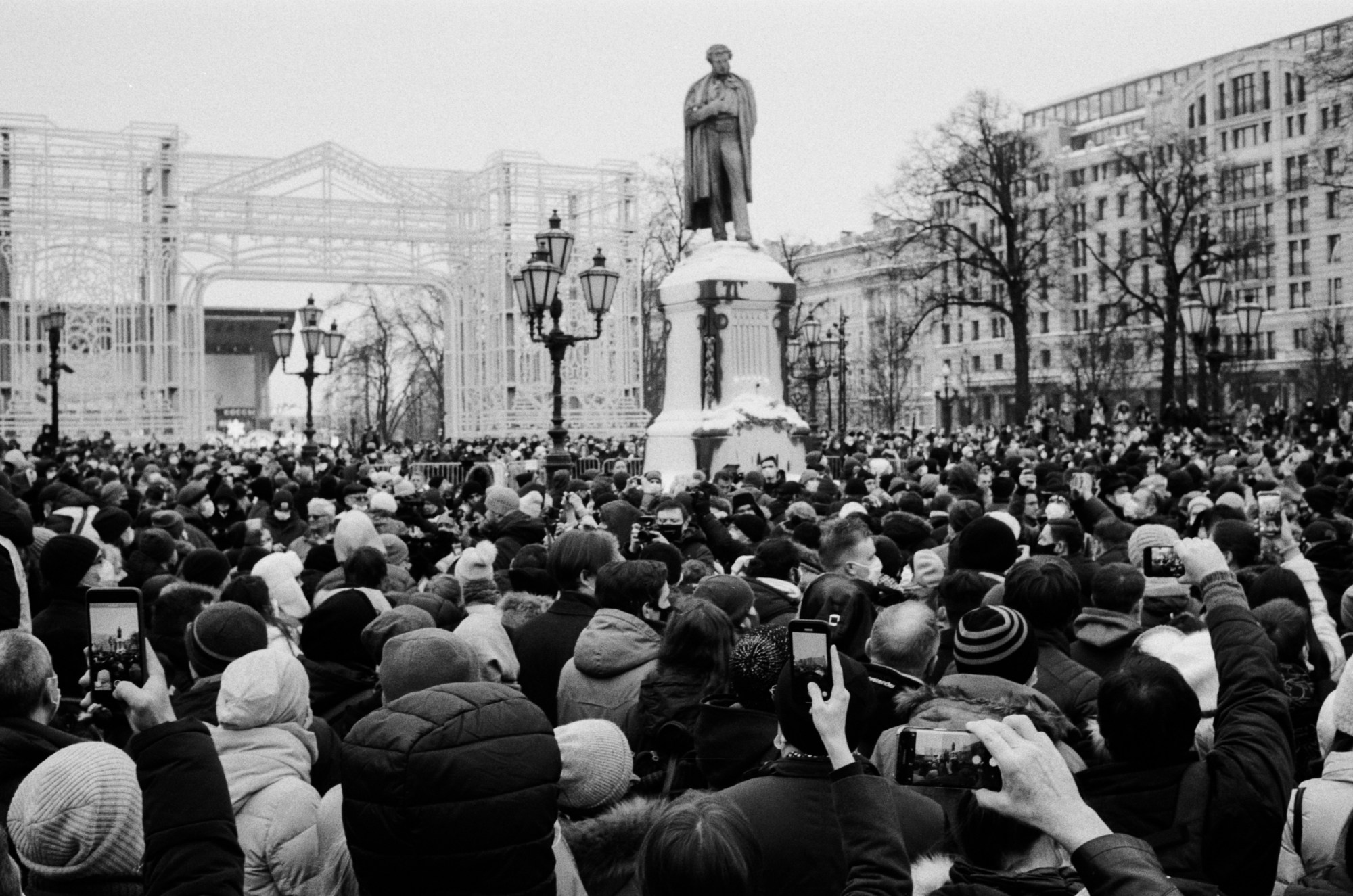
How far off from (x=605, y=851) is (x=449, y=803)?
563 millimetres

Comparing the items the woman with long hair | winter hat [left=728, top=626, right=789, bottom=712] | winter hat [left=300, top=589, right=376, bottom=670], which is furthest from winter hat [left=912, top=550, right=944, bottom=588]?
winter hat [left=728, top=626, right=789, bottom=712]

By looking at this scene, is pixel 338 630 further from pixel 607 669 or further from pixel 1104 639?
pixel 1104 639

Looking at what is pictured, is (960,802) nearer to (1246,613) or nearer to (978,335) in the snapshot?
(1246,613)

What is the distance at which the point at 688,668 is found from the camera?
4.72m

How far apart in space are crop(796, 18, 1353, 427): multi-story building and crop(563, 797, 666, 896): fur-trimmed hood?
6228 centimetres

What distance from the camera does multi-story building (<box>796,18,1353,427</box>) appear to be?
72.2m

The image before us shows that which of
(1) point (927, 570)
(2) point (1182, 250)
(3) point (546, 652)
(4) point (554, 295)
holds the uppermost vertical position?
(2) point (1182, 250)

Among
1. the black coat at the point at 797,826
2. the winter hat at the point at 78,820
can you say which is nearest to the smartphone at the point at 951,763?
the black coat at the point at 797,826

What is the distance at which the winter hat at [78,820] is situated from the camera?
127 inches

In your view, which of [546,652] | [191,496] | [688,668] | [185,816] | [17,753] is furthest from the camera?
[191,496]

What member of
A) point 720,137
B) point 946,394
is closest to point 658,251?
point 946,394

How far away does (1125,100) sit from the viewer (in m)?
103

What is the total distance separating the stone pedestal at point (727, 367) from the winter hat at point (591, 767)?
1498 cm

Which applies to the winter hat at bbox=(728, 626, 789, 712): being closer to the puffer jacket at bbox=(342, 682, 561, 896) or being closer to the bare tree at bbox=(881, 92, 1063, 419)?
the puffer jacket at bbox=(342, 682, 561, 896)
